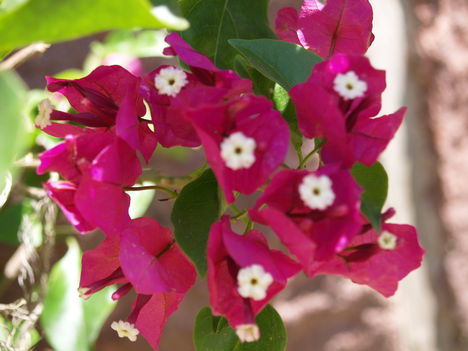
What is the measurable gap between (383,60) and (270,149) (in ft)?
3.99

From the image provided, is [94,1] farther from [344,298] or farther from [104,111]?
[344,298]

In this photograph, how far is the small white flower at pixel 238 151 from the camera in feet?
1.67

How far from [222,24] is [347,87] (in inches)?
9.5

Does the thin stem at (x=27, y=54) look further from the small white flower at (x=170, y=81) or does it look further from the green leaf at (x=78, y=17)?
the green leaf at (x=78, y=17)

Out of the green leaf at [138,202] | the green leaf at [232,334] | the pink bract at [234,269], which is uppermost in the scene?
the pink bract at [234,269]

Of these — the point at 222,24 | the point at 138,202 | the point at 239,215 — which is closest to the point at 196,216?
the point at 239,215

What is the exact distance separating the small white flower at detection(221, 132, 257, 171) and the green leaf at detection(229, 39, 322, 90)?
10 centimetres

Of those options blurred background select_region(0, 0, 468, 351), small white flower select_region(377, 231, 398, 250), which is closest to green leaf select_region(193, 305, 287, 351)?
small white flower select_region(377, 231, 398, 250)

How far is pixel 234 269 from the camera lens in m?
0.52

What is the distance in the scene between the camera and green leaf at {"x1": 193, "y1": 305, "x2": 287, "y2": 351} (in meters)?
0.63

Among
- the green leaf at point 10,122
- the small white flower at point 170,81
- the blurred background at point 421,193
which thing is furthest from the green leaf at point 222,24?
the blurred background at point 421,193

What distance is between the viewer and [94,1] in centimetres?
41

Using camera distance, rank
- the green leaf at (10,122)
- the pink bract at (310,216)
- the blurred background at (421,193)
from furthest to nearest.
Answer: the blurred background at (421,193), the pink bract at (310,216), the green leaf at (10,122)

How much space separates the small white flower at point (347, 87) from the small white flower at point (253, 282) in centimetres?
16
